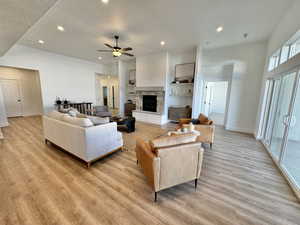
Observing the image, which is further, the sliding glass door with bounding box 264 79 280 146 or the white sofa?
the sliding glass door with bounding box 264 79 280 146

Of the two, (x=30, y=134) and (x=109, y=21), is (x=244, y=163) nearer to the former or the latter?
(x=109, y=21)

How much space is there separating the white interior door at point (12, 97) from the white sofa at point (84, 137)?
18.3ft

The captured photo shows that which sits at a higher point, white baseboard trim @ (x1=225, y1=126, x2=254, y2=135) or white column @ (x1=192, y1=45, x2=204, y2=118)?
white column @ (x1=192, y1=45, x2=204, y2=118)

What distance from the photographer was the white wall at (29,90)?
6.37 meters

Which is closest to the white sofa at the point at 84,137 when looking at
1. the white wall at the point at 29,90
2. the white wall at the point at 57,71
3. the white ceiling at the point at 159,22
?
the white ceiling at the point at 159,22

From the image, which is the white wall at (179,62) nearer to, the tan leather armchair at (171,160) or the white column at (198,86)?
the white column at (198,86)

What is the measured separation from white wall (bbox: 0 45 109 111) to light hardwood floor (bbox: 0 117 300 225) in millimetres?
4255

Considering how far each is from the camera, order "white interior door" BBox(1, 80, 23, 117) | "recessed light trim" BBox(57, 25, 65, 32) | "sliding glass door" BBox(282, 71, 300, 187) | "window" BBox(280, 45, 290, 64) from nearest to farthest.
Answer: "sliding glass door" BBox(282, 71, 300, 187) → "window" BBox(280, 45, 290, 64) → "recessed light trim" BBox(57, 25, 65, 32) → "white interior door" BBox(1, 80, 23, 117)

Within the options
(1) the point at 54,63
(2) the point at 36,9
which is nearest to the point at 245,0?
(2) the point at 36,9

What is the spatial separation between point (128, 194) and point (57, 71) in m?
7.28

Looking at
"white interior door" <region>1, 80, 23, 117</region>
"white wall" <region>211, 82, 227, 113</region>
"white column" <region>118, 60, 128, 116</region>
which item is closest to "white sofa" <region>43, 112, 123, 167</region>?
"white column" <region>118, 60, 128, 116</region>

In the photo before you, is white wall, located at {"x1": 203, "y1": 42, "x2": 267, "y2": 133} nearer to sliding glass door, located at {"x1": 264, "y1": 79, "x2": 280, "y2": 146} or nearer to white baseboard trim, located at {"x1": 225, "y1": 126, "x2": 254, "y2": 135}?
white baseboard trim, located at {"x1": 225, "y1": 126, "x2": 254, "y2": 135}

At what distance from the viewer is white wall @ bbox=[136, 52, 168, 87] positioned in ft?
18.9

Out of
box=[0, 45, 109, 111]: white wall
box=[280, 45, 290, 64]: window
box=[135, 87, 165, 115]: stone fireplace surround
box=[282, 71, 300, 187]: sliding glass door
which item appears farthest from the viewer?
box=[135, 87, 165, 115]: stone fireplace surround
